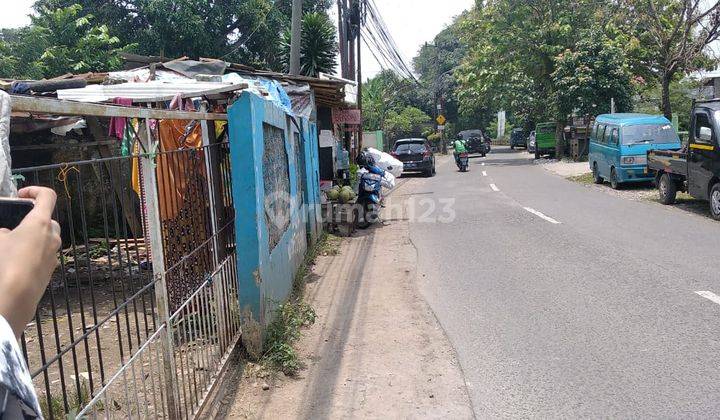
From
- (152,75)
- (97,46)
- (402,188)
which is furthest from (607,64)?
(152,75)

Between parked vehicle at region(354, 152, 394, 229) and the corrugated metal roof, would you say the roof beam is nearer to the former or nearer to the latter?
the corrugated metal roof

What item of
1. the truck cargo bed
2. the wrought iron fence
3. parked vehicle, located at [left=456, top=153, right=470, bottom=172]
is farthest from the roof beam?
parked vehicle, located at [left=456, top=153, right=470, bottom=172]

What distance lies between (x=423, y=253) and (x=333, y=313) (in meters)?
3.14

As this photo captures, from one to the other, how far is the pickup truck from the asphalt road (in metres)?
0.57

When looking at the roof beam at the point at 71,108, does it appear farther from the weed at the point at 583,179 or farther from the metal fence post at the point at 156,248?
the weed at the point at 583,179

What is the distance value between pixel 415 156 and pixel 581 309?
19121mm

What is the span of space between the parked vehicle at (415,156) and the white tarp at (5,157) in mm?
23322

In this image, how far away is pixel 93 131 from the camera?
27.3ft

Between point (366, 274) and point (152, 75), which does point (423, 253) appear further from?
point (152, 75)

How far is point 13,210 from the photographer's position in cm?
121

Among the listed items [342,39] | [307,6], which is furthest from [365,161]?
[307,6]

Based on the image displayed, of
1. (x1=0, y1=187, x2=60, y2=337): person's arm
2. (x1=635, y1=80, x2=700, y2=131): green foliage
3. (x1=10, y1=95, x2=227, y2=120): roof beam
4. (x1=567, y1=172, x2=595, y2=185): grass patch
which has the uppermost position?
(x1=635, y1=80, x2=700, y2=131): green foliage

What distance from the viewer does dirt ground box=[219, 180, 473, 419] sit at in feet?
13.4

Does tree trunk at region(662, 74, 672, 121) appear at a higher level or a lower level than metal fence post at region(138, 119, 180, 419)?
higher
